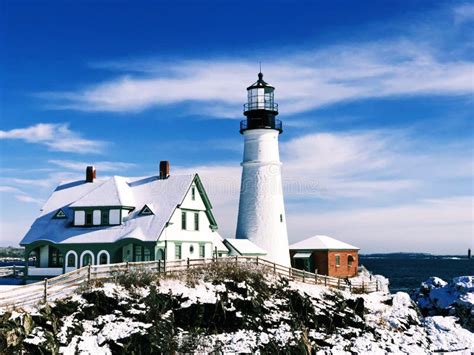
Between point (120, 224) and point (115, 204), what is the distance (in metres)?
1.20

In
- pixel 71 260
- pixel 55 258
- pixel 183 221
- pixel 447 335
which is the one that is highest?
pixel 183 221

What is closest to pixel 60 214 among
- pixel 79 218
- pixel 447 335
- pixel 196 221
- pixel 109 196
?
pixel 79 218

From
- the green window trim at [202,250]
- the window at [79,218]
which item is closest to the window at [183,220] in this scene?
the green window trim at [202,250]

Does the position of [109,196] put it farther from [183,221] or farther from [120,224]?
[183,221]

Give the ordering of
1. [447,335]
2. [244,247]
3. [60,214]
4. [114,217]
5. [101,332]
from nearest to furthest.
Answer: [101,332] < [447,335] < [114,217] < [60,214] < [244,247]

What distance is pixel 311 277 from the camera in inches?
1377

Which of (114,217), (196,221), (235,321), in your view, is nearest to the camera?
(235,321)

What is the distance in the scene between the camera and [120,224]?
111 feet

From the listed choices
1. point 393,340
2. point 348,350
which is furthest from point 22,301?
point 393,340

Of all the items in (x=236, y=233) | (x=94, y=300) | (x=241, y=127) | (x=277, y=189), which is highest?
(x=241, y=127)

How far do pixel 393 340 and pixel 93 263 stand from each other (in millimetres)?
16846

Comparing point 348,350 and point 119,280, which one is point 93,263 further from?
point 348,350

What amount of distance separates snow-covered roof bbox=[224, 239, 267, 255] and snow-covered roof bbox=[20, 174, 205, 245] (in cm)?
558

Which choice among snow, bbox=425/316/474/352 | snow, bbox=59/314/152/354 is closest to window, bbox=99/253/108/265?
snow, bbox=59/314/152/354
